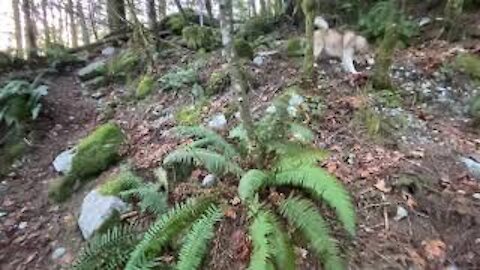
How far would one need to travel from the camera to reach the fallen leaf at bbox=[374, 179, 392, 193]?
193 inches

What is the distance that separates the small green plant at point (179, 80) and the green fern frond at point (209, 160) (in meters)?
2.99

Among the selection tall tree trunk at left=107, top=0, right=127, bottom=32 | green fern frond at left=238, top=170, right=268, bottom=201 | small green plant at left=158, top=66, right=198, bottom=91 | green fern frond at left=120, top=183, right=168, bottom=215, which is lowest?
green fern frond at left=120, top=183, right=168, bottom=215

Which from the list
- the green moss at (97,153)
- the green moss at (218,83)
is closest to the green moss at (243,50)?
the green moss at (218,83)

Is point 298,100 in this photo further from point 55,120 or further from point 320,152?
point 55,120

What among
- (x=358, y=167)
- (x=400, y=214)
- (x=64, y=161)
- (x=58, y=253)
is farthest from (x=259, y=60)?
(x=58, y=253)

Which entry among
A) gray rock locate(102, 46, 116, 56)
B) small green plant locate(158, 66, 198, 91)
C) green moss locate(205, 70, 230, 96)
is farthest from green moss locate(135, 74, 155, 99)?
gray rock locate(102, 46, 116, 56)

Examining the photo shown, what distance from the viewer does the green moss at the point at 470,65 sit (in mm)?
7160

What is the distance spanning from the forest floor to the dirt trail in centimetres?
1

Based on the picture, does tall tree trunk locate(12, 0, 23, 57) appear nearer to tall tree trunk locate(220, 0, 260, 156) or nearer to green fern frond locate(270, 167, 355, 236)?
tall tree trunk locate(220, 0, 260, 156)

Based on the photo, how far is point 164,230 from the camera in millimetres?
4543

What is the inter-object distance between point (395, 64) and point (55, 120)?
508cm

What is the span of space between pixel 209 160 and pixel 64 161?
8.87 feet

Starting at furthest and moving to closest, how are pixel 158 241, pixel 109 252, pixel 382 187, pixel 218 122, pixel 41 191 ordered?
pixel 41 191 < pixel 218 122 < pixel 382 187 < pixel 109 252 < pixel 158 241

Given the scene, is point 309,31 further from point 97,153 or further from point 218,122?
point 97,153
